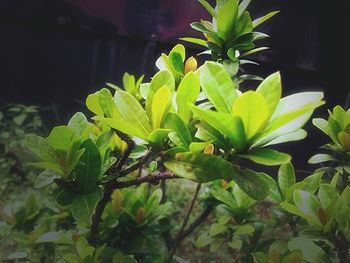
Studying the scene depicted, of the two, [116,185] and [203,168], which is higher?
[203,168]

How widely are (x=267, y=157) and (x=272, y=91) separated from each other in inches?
4.5

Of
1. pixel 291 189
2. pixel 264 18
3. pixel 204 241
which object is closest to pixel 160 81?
pixel 264 18

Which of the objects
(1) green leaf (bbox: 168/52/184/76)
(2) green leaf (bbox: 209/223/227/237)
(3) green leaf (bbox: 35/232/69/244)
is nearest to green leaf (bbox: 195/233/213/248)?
(2) green leaf (bbox: 209/223/227/237)

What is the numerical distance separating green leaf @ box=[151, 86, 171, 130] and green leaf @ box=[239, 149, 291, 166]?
0.53ft

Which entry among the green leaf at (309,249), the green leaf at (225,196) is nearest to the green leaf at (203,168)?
the green leaf at (309,249)

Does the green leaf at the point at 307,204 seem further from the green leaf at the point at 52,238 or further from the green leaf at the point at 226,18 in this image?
the green leaf at the point at 52,238

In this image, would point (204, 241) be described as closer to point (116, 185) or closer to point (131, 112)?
point (116, 185)

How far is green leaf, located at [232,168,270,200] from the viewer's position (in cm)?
54

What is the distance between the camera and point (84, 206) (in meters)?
0.65

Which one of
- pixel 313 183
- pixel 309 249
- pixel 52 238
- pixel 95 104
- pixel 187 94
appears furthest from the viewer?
pixel 52 238

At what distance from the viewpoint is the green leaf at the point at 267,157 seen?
529mm

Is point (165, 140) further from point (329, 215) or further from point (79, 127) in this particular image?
point (329, 215)

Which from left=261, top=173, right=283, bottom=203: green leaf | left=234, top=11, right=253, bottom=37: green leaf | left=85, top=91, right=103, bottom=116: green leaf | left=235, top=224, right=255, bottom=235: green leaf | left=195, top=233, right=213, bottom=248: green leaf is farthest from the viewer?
left=195, top=233, right=213, bottom=248: green leaf

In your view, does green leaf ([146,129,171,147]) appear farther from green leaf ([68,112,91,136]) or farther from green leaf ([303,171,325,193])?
green leaf ([303,171,325,193])
